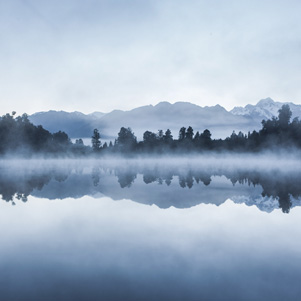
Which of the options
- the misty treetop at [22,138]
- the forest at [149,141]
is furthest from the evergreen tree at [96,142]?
the misty treetop at [22,138]

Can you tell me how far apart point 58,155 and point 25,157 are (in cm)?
2210

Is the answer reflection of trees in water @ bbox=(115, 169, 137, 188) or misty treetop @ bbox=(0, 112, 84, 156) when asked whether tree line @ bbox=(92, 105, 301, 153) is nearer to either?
misty treetop @ bbox=(0, 112, 84, 156)

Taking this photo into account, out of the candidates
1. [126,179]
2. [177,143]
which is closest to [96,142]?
[177,143]

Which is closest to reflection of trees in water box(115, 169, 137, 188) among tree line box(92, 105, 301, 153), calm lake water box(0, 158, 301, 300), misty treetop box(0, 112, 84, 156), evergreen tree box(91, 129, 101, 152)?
calm lake water box(0, 158, 301, 300)

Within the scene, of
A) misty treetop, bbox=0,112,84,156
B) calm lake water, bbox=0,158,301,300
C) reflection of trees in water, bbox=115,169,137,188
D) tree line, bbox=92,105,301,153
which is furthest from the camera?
tree line, bbox=92,105,301,153

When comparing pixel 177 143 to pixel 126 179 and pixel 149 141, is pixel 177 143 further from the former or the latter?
pixel 126 179

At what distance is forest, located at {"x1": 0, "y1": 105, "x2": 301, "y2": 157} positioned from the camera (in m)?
112

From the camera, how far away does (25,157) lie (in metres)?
114

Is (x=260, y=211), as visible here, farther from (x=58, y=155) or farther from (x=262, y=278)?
(x=58, y=155)

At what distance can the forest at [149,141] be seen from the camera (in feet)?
366

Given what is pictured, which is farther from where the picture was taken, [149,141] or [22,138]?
[149,141]

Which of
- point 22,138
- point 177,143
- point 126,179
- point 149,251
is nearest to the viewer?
point 149,251

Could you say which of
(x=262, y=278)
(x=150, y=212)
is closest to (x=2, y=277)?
(x=262, y=278)

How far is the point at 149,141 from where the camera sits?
Answer: 169375 millimetres
